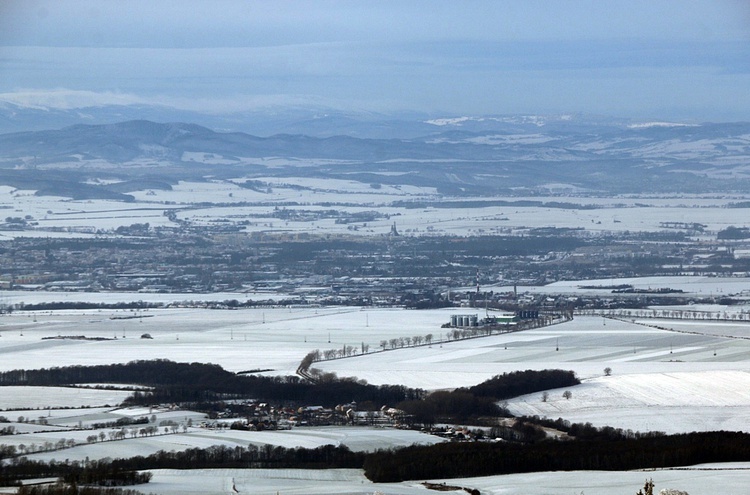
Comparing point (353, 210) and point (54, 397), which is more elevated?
point (353, 210)

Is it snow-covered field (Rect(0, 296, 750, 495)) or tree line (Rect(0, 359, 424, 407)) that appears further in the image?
tree line (Rect(0, 359, 424, 407))

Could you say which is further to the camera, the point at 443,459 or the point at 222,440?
the point at 222,440

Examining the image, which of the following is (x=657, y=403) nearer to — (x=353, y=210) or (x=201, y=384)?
(x=201, y=384)

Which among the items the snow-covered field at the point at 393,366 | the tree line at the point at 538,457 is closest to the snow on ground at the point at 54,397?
the snow-covered field at the point at 393,366

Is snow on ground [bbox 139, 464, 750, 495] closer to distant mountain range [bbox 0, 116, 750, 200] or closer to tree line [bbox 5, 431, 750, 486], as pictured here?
tree line [bbox 5, 431, 750, 486]

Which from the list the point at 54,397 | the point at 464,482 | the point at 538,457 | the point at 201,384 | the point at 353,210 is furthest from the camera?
the point at 353,210

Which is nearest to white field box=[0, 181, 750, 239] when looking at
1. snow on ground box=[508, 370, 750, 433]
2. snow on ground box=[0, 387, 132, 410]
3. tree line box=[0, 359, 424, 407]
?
tree line box=[0, 359, 424, 407]

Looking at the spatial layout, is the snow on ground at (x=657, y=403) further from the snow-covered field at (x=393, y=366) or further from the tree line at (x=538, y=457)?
the tree line at (x=538, y=457)

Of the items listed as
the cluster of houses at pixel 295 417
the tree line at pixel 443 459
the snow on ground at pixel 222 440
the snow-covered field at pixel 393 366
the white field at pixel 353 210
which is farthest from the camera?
the white field at pixel 353 210

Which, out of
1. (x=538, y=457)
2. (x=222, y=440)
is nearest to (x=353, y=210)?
(x=222, y=440)
